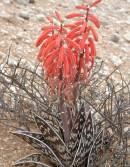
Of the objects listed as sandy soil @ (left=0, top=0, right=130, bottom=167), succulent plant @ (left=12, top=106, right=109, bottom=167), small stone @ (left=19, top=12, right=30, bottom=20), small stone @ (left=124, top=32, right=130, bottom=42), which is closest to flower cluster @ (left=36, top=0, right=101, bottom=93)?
succulent plant @ (left=12, top=106, right=109, bottom=167)

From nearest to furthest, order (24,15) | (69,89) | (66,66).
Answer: (66,66) → (69,89) → (24,15)

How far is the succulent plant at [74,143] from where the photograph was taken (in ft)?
9.74

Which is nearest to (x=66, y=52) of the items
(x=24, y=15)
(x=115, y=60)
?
(x=115, y=60)

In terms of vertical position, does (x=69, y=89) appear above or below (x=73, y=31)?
below

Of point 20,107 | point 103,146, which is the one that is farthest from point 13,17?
point 103,146

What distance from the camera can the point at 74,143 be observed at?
118 inches

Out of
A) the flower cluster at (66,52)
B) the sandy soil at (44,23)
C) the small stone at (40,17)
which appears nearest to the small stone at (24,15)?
the sandy soil at (44,23)

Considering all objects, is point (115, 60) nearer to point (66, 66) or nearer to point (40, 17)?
point (40, 17)

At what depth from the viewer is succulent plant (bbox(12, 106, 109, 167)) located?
297 cm

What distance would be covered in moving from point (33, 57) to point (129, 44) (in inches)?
49.1

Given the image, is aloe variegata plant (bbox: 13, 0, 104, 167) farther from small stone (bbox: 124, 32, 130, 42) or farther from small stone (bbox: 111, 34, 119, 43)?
small stone (bbox: 124, 32, 130, 42)

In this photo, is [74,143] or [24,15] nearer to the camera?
[74,143]

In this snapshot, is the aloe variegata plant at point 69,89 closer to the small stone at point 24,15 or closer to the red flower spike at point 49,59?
the red flower spike at point 49,59

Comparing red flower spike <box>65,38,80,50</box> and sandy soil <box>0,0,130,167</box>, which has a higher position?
sandy soil <box>0,0,130,167</box>
